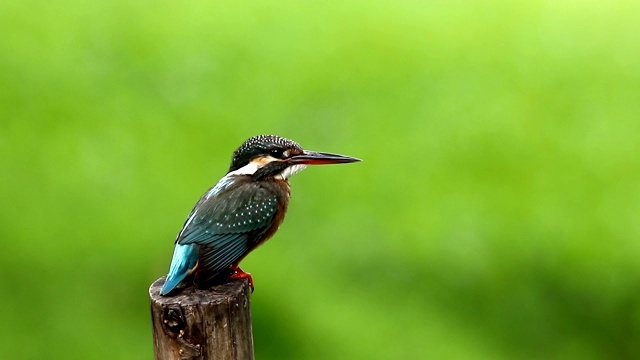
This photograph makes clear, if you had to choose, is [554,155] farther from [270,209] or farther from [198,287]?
[198,287]

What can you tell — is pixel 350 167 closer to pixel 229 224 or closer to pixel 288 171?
pixel 288 171

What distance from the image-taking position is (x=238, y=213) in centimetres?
301

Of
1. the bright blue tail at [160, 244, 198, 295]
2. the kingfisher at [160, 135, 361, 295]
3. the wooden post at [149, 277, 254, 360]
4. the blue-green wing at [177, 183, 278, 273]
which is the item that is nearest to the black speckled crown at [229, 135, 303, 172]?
the kingfisher at [160, 135, 361, 295]

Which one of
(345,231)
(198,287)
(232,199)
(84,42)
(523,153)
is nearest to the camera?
(198,287)

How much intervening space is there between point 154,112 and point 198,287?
3.32 metres

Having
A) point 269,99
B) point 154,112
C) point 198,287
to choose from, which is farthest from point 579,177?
point 198,287

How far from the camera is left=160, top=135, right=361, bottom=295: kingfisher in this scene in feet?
9.22

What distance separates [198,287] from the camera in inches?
109

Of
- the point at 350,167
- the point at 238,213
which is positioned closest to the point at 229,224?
the point at 238,213

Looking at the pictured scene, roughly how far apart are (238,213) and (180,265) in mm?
302

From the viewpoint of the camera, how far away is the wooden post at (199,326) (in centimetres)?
263

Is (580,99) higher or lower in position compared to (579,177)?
higher

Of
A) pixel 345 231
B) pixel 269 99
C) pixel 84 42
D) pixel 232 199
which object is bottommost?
pixel 345 231

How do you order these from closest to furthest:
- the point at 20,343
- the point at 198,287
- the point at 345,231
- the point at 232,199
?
the point at 198,287
the point at 232,199
the point at 20,343
the point at 345,231
